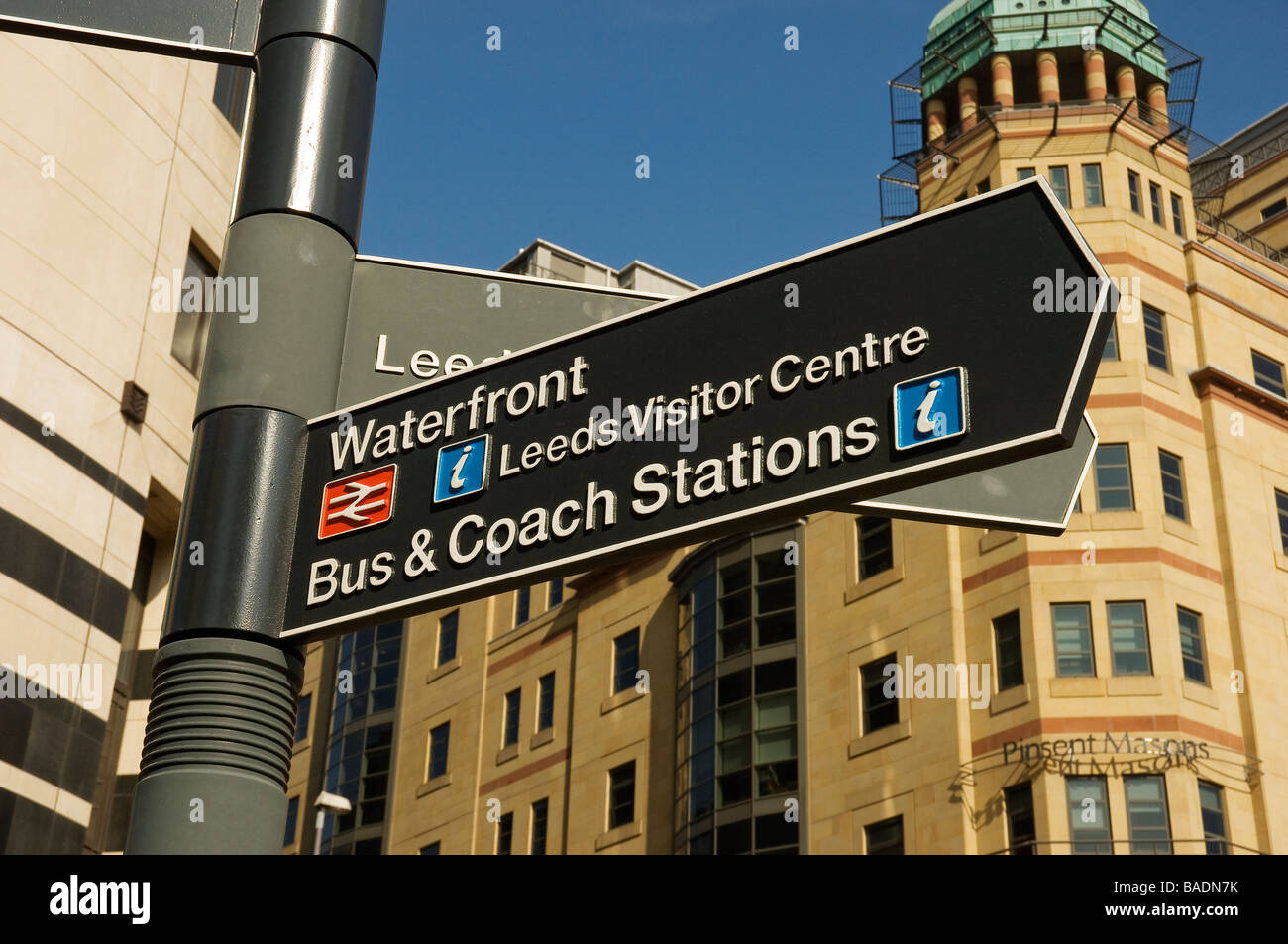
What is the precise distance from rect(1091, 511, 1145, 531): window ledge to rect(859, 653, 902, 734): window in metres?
5.94

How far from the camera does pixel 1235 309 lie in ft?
147

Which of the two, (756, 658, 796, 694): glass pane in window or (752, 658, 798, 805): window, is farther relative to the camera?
(756, 658, 796, 694): glass pane in window

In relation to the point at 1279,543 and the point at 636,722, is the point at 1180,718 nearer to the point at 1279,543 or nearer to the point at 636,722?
the point at 1279,543

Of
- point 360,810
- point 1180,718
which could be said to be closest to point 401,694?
point 360,810

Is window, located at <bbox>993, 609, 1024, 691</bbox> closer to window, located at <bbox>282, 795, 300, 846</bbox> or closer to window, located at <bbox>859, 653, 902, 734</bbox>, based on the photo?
window, located at <bbox>859, 653, 902, 734</bbox>

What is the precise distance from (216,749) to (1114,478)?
38486 mm

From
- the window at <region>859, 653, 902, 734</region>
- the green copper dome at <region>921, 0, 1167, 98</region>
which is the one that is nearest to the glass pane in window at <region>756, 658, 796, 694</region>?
the window at <region>859, 653, 902, 734</region>

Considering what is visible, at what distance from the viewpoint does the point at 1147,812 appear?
3566 centimetres

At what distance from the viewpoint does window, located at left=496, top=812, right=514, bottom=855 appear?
5081cm

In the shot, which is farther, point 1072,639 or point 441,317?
point 1072,639

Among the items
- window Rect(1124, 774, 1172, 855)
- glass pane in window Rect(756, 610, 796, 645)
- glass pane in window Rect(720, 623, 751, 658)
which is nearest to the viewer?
window Rect(1124, 774, 1172, 855)

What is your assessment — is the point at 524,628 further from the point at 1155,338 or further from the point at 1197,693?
the point at 1197,693

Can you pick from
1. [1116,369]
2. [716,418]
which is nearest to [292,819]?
[1116,369]
